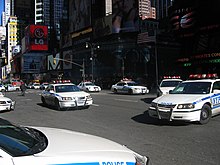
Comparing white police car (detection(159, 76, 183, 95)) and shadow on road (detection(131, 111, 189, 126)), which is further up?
white police car (detection(159, 76, 183, 95))

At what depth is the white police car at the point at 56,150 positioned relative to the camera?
248 cm

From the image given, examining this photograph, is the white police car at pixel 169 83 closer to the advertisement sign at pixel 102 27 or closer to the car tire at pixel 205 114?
the car tire at pixel 205 114

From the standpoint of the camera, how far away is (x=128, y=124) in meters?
9.36

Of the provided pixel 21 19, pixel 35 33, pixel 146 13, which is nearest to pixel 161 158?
pixel 146 13

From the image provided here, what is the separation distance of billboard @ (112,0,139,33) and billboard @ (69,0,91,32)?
19801 millimetres

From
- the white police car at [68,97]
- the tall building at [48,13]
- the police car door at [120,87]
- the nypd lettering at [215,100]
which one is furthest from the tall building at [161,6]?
the tall building at [48,13]

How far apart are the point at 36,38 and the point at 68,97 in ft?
449

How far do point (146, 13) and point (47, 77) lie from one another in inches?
2030

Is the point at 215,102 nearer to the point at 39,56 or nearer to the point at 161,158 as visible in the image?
the point at 161,158

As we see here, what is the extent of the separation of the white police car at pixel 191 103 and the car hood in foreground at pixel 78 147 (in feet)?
18.1

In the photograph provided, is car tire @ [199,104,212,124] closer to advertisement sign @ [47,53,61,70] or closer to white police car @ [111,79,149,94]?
white police car @ [111,79,149,94]

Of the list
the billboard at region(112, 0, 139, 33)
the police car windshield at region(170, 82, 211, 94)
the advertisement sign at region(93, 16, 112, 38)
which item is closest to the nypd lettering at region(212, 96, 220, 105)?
the police car windshield at region(170, 82, 211, 94)

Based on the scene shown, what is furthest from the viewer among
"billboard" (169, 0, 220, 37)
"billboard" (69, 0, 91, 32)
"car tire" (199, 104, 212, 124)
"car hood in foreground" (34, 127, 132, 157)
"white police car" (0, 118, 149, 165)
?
"billboard" (69, 0, 91, 32)

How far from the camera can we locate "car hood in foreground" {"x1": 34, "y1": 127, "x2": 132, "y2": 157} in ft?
8.91
